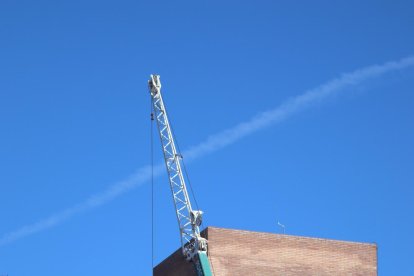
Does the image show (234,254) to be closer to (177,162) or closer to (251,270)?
(251,270)

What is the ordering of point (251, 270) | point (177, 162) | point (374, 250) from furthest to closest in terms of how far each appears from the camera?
point (177, 162) < point (374, 250) < point (251, 270)

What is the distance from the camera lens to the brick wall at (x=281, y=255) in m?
62.5

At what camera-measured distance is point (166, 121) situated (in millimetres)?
77375

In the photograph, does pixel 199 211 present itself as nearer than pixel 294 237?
No

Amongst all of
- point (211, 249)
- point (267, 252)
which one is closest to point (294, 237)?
point (267, 252)

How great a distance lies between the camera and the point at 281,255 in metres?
63.6

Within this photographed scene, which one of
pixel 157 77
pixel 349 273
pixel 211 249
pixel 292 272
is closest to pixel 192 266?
pixel 211 249

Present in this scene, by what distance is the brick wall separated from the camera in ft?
205

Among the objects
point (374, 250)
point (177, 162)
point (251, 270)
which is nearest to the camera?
point (251, 270)

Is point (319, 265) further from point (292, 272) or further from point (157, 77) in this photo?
point (157, 77)

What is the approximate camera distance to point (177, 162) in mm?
75125

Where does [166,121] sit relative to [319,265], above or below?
above

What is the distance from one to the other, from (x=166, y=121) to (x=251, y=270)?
67.4 feet

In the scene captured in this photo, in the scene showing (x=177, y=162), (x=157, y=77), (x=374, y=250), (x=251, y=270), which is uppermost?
(x=157, y=77)
